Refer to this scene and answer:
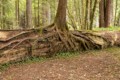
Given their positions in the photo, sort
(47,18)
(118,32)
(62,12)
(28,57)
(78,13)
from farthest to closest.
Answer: (47,18), (78,13), (118,32), (62,12), (28,57)

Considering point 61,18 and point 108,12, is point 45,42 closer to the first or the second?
point 61,18

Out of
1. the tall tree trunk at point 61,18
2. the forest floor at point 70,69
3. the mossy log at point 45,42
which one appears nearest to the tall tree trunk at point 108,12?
the mossy log at point 45,42

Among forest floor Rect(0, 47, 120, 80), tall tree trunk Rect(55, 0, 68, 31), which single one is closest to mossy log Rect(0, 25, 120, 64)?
tall tree trunk Rect(55, 0, 68, 31)

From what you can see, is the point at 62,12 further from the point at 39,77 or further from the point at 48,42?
the point at 39,77

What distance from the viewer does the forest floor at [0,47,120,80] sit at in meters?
6.29

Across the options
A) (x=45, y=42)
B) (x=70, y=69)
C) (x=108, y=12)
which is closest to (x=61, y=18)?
(x=45, y=42)

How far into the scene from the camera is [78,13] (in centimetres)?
1581

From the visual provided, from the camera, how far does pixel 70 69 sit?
7043 mm

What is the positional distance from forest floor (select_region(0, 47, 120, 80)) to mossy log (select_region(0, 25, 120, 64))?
1.57 ft

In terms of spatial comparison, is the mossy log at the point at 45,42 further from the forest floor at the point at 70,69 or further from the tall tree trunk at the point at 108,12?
the tall tree trunk at the point at 108,12

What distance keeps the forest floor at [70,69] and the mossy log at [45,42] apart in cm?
48

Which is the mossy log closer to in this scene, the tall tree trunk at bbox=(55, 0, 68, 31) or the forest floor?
the tall tree trunk at bbox=(55, 0, 68, 31)

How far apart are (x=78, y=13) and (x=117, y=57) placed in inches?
307

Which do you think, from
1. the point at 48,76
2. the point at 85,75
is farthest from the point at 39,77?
the point at 85,75
